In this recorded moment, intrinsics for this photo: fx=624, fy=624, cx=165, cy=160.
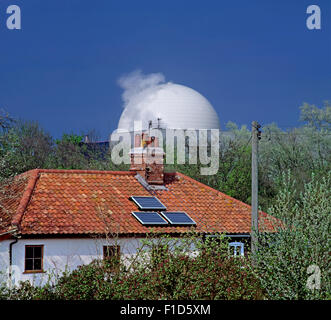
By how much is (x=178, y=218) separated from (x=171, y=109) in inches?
1551

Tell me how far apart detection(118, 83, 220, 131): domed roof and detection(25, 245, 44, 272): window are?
38018 mm

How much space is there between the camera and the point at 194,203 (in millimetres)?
26203

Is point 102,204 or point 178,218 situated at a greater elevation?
point 102,204

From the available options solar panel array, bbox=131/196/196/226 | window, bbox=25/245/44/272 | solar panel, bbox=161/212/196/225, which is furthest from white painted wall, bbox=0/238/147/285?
solar panel, bbox=161/212/196/225

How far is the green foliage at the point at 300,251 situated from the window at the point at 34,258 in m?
9.14

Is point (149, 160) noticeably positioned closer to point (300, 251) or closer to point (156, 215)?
point (156, 215)

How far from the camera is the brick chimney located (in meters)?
26.8

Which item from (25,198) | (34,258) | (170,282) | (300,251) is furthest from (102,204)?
(300,251)

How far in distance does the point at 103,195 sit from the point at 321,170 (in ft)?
63.4

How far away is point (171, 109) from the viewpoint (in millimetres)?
62781

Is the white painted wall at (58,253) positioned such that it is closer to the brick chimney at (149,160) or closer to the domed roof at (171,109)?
the brick chimney at (149,160)

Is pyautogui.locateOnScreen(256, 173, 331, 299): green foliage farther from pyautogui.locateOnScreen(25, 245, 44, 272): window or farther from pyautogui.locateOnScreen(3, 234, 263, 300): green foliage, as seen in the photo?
pyautogui.locateOnScreen(25, 245, 44, 272): window
